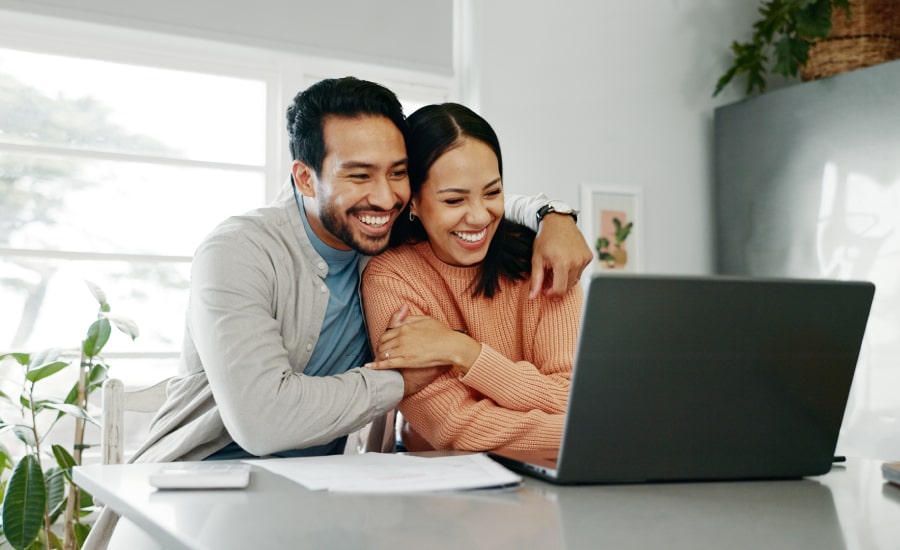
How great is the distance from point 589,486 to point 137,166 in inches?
99.8

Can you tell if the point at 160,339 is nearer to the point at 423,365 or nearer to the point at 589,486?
the point at 423,365

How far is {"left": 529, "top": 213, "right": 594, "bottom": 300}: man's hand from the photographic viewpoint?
1644 mm

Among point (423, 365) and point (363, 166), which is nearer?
point (423, 365)

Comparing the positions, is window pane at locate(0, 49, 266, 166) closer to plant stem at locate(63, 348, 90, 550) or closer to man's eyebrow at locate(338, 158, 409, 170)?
plant stem at locate(63, 348, 90, 550)

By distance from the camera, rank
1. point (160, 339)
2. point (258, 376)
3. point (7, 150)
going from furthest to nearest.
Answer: point (160, 339)
point (7, 150)
point (258, 376)

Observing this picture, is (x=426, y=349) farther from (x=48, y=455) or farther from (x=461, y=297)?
(x=48, y=455)

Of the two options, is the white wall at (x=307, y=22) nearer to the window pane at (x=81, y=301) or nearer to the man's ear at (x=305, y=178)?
the window pane at (x=81, y=301)

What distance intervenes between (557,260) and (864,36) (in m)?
2.49

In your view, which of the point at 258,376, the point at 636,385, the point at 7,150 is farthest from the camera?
the point at 7,150

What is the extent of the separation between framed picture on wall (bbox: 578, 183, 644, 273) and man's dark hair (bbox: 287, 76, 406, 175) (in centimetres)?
216

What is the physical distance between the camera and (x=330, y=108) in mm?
1639

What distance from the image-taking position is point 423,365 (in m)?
1.41

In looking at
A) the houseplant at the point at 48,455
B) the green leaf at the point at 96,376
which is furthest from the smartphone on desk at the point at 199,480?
the green leaf at the point at 96,376

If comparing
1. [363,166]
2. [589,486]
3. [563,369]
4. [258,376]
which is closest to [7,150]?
[363,166]
